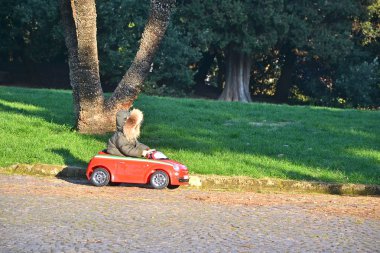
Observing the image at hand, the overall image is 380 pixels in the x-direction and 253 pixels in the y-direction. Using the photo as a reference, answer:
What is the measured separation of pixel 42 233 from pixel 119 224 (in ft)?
3.16

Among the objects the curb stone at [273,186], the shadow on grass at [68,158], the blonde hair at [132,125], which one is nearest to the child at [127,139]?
the blonde hair at [132,125]

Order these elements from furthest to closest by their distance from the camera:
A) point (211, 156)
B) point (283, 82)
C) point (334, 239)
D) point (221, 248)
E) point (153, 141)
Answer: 1. point (283, 82)
2. point (153, 141)
3. point (211, 156)
4. point (334, 239)
5. point (221, 248)

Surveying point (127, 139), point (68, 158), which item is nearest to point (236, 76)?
point (68, 158)

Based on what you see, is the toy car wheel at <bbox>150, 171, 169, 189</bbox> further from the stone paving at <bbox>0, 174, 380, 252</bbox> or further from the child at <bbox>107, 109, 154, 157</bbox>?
the child at <bbox>107, 109, 154, 157</bbox>

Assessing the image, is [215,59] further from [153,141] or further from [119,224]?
[119,224]

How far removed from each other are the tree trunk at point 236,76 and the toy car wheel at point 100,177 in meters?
27.2

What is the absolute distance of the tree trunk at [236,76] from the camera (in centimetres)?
3838

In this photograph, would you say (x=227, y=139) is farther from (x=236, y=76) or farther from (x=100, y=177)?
(x=236, y=76)

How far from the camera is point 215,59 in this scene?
46.3 m

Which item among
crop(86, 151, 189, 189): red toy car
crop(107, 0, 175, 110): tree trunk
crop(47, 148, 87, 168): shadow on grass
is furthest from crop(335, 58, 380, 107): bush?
crop(86, 151, 189, 189): red toy car

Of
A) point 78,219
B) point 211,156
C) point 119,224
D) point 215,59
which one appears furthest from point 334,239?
point 215,59

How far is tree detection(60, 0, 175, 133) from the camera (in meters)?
14.7

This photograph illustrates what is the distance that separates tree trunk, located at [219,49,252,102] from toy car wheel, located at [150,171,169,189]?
2724 cm

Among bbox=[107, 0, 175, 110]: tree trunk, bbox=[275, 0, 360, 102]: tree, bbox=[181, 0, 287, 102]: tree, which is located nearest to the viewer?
bbox=[107, 0, 175, 110]: tree trunk
